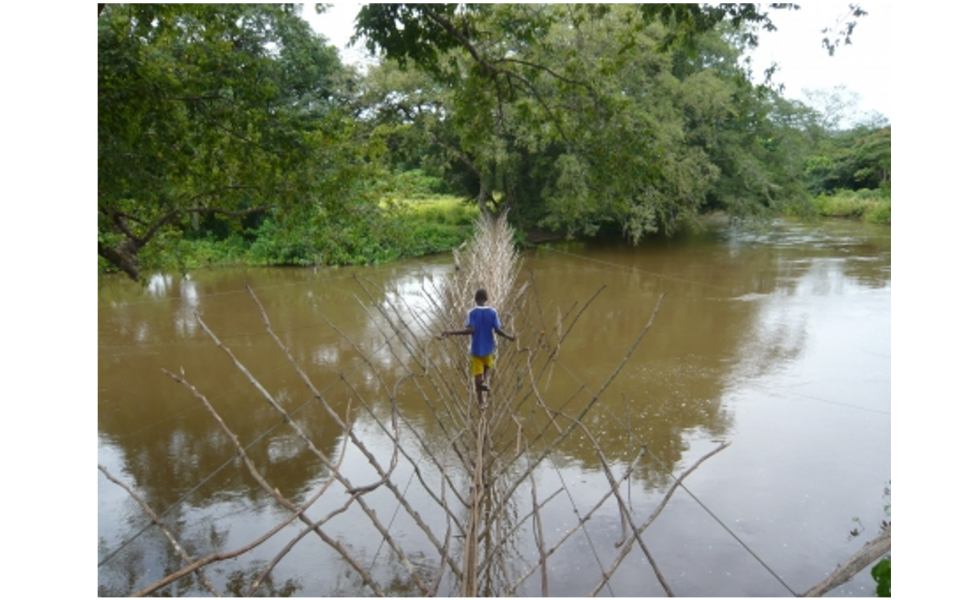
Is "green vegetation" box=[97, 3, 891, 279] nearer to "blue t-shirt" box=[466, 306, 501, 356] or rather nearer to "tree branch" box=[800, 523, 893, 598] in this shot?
"blue t-shirt" box=[466, 306, 501, 356]

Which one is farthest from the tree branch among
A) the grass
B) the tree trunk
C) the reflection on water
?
the grass

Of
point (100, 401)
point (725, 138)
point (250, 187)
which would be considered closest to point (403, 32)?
point (250, 187)

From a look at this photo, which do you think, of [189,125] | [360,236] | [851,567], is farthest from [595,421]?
[851,567]

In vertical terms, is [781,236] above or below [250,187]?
below

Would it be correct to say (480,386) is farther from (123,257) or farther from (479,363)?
(123,257)

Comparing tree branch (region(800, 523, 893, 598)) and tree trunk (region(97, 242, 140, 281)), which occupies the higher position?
tree trunk (region(97, 242, 140, 281))

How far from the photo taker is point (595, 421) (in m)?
5.98

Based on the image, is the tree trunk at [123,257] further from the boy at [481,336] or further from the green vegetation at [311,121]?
the boy at [481,336]

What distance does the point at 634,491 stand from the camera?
190 inches

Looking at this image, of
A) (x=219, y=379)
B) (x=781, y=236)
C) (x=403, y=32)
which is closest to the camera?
(x=403, y=32)

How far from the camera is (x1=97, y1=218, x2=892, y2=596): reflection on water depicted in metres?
4.07

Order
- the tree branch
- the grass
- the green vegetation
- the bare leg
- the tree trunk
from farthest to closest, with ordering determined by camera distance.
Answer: the grass < the tree trunk < the green vegetation < the bare leg < the tree branch
